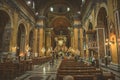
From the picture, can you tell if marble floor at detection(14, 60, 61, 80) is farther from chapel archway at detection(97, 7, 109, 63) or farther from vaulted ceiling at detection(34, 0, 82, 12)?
vaulted ceiling at detection(34, 0, 82, 12)

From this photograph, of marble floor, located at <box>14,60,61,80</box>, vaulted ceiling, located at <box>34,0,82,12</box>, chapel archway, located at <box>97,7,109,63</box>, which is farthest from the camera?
vaulted ceiling, located at <box>34,0,82,12</box>

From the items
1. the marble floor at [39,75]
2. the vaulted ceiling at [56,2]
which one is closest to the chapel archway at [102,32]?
the marble floor at [39,75]

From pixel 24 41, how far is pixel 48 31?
50.9ft

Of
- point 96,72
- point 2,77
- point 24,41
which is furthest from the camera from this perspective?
point 24,41

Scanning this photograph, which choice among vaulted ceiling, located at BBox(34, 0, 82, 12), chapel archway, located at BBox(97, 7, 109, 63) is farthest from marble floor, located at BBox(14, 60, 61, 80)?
vaulted ceiling, located at BBox(34, 0, 82, 12)

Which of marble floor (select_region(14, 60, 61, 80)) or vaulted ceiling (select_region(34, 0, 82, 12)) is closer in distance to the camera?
marble floor (select_region(14, 60, 61, 80))

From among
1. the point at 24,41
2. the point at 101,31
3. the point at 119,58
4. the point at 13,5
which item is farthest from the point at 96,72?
the point at 24,41

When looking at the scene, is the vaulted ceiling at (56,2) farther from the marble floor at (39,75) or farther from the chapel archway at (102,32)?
the marble floor at (39,75)

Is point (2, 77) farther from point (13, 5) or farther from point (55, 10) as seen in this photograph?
point (55, 10)

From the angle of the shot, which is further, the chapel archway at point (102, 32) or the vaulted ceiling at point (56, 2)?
the vaulted ceiling at point (56, 2)

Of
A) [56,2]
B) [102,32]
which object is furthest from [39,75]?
[56,2]

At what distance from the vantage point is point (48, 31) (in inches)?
1441

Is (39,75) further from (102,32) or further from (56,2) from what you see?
(56,2)

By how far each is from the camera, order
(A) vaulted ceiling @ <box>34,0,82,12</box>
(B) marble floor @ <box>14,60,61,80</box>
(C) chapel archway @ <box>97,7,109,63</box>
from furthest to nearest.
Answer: (A) vaulted ceiling @ <box>34,0,82,12</box>, (C) chapel archway @ <box>97,7,109,63</box>, (B) marble floor @ <box>14,60,61,80</box>
